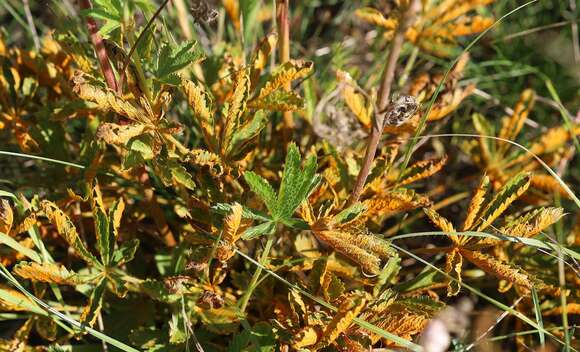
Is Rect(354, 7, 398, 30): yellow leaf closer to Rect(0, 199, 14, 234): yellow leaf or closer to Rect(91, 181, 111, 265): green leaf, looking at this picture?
Rect(91, 181, 111, 265): green leaf

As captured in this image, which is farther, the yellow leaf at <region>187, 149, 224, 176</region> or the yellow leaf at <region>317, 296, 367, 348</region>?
the yellow leaf at <region>187, 149, 224, 176</region>

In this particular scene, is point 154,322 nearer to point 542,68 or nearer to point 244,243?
point 244,243

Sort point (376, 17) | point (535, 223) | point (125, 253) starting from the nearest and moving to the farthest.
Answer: point (535, 223), point (125, 253), point (376, 17)

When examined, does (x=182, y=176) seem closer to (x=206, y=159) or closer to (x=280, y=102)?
(x=206, y=159)

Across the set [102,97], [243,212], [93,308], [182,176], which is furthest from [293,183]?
[93,308]

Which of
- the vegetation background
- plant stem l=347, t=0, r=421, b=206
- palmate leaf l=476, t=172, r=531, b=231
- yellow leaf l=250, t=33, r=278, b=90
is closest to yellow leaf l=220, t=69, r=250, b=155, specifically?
the vegetation background

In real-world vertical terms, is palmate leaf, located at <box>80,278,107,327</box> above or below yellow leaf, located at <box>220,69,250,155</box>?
below

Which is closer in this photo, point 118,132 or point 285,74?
point 118,132
